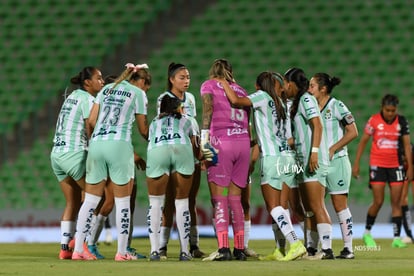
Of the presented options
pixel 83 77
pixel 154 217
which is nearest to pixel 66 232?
pixel 154 217

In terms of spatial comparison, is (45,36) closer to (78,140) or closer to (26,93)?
(26,93)

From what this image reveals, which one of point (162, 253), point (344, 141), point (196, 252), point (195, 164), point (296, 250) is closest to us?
point (296, 250)

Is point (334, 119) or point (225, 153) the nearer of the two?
point (225, 153)

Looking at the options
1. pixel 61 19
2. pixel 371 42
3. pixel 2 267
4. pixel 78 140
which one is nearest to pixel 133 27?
pixel 61 19

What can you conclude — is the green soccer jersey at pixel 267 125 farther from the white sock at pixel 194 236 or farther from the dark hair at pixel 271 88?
the white sock at pixel 194 236

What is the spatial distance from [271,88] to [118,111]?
5.43ft

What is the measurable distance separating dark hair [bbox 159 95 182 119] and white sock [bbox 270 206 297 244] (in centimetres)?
144

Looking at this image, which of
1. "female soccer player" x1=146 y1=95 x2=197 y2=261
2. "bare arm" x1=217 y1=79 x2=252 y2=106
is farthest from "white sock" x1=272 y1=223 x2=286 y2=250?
"bare arm" x1=217 y1=79 x2=252 y2=106

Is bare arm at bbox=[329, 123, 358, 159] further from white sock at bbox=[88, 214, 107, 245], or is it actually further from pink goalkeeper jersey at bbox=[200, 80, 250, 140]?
white sock at bbox=[88, 214, 107, 245]

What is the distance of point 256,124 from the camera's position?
1005cm

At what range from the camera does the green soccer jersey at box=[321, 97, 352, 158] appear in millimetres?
10688

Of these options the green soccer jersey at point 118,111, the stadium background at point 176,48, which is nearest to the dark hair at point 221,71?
the green soccer jersey at point 118,111

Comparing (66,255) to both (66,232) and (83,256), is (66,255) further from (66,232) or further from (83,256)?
(83,256)

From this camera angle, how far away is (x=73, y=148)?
10703mm
